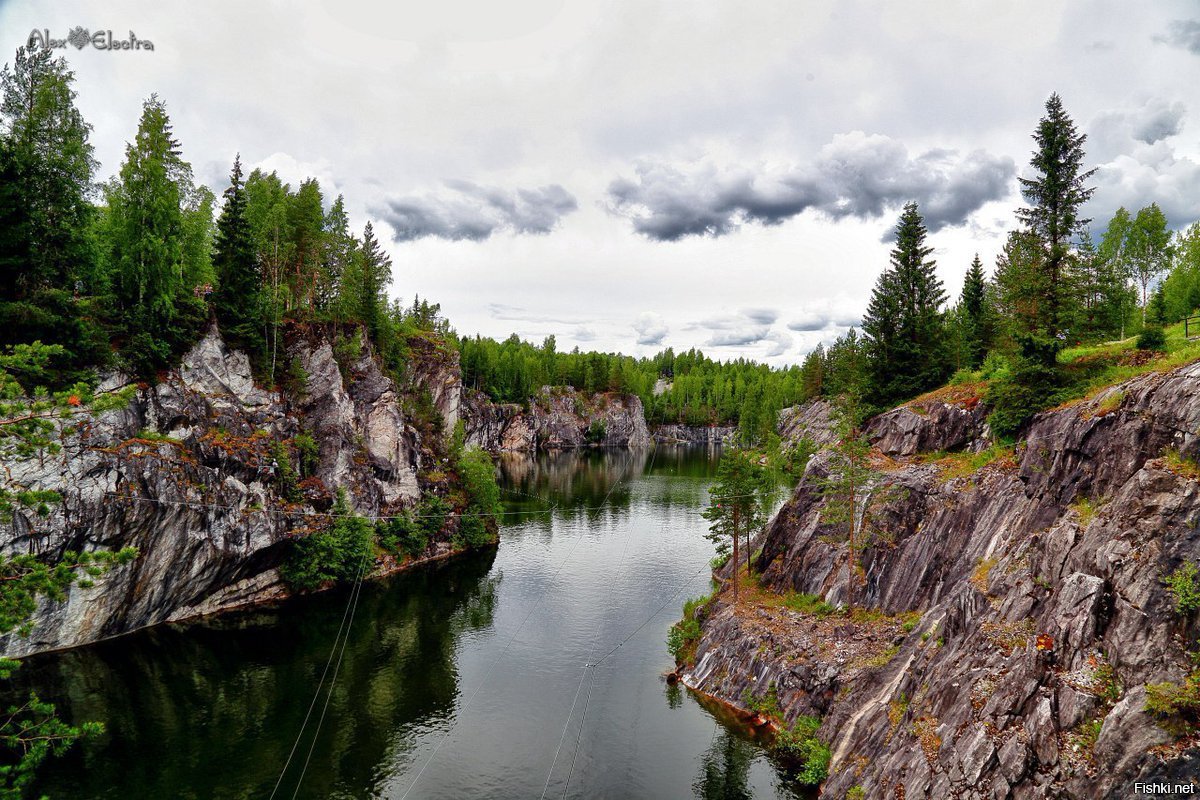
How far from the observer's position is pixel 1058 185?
3114 centimetres

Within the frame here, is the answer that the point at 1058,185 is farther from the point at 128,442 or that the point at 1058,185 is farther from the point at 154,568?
the point at 154,568

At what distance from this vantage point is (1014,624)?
19531 millimetres

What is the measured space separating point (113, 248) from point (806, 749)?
55614 millimetres

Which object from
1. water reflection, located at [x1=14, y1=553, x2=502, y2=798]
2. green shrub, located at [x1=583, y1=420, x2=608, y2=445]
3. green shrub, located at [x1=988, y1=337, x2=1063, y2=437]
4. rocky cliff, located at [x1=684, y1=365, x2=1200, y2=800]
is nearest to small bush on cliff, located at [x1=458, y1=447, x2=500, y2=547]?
water reflection, located at [x1=14, y1=553, x2=502, y2=798]

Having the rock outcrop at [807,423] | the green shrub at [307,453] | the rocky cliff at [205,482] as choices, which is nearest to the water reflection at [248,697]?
the rocky cliff at [205,482]

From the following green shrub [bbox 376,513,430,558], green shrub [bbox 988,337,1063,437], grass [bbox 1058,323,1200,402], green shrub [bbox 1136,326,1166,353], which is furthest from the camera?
green shrub [bbox 376,513,430,558]

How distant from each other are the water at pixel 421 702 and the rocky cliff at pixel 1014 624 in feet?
18.5

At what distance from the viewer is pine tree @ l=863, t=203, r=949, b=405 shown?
143ft

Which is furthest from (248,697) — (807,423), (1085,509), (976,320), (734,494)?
(807,423)

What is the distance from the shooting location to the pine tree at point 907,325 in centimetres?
4372

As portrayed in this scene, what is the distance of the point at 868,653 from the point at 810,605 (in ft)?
22.6

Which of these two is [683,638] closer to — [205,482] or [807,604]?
[807,604]

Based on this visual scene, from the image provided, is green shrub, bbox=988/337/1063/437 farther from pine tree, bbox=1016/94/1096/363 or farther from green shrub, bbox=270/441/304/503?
green shrub, bbox=270/441/304/503

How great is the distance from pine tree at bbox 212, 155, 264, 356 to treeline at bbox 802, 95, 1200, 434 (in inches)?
1970
